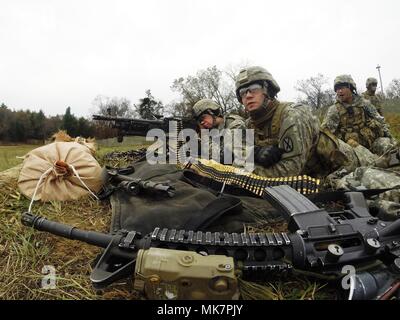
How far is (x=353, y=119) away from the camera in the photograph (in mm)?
7496

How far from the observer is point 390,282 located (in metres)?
1.71

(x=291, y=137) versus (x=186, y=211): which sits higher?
(x=291, y=137)

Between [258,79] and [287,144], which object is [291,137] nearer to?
[287,144]

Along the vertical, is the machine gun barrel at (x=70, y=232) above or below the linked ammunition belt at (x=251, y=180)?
below

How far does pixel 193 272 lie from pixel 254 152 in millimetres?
2437

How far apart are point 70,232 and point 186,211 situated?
85 cm

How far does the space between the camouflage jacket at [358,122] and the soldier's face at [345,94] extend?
0.10 meters

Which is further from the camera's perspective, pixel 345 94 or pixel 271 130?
pixel 345 94

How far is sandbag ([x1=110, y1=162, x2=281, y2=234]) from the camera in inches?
95.3

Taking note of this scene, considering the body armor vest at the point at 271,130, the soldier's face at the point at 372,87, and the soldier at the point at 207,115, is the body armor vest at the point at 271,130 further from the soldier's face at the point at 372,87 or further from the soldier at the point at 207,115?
the soldier's face at the point at 372,87

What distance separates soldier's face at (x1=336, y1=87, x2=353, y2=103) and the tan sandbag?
19.4ft

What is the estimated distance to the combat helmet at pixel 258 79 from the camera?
407 centimetres

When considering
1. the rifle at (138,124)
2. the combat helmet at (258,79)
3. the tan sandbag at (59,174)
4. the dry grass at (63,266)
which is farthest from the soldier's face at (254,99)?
the rifle at (138,124)

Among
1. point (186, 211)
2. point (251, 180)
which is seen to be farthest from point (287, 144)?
point (186, 211)
